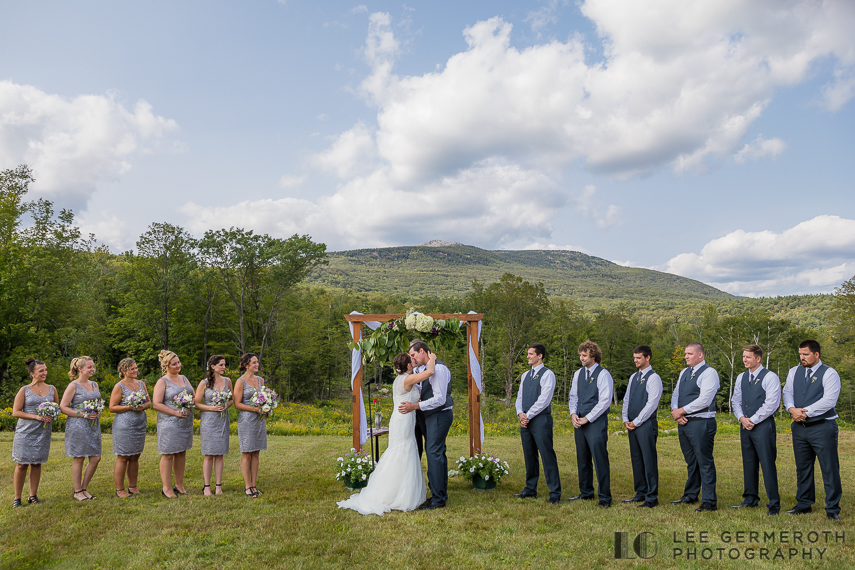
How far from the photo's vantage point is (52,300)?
A: 23906 mm

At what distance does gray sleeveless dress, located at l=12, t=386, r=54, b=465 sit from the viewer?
6.25 meters

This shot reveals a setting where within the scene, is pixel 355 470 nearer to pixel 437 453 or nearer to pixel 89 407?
pixel 437 453

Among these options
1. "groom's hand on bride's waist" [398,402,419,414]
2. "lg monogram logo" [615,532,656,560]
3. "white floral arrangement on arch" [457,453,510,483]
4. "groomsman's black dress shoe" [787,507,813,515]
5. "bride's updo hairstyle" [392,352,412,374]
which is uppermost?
"bride's updo hairstyle" [392,352,412,374]

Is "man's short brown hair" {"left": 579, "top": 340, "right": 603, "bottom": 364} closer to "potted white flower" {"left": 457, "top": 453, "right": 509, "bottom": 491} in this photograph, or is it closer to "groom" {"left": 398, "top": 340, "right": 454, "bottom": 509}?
"groom" {"left": 398, "top": 340, "right": 454, "bottom": 509}

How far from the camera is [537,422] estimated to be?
6.82 meters

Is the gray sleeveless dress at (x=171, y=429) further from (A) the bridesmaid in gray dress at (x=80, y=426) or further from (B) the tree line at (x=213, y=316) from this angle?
(B) the tree line at (x=213, y=316)

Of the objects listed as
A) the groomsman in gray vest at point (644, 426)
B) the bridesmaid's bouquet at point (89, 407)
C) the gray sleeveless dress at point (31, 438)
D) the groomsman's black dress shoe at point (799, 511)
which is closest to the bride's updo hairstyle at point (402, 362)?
the groomsman in gray vest at point (644, 426)

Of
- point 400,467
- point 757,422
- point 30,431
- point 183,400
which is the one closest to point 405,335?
point 400,467

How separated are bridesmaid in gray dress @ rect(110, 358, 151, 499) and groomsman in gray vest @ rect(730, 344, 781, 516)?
7640mm

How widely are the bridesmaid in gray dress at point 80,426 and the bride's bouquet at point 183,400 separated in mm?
981

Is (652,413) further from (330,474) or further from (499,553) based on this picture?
(330,474)

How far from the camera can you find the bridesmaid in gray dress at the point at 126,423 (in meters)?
6.51

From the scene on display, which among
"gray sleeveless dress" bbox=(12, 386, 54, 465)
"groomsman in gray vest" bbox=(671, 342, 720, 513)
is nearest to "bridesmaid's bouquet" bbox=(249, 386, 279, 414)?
"gray sleeveless dress" bbox=(12, 386, 54, 465)

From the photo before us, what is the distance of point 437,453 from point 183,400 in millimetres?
3435
